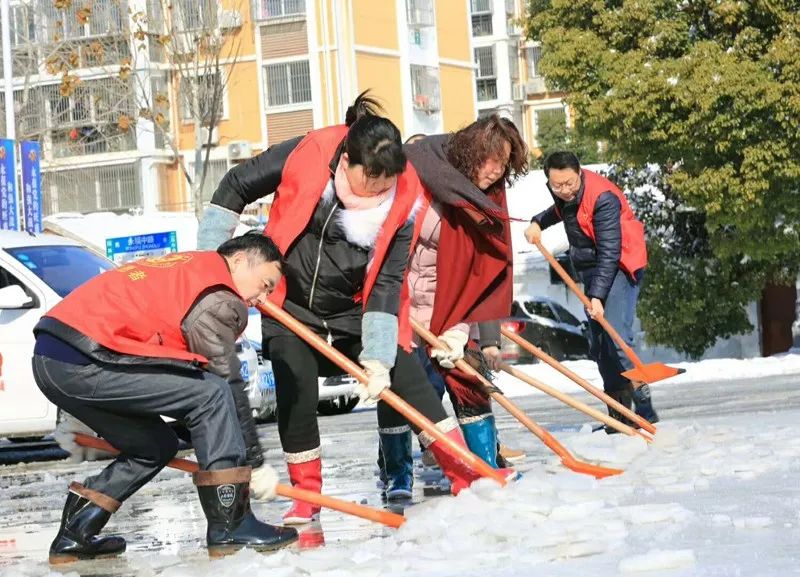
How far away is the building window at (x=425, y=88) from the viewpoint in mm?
51281

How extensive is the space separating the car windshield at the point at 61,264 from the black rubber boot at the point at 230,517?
6.59 metres

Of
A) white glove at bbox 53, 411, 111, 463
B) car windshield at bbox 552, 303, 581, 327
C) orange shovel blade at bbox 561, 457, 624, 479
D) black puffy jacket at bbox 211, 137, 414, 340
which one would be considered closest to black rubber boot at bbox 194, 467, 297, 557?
white glove at bbox 53, 411, 111, 463

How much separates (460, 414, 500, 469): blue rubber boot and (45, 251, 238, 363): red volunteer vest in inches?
88.1

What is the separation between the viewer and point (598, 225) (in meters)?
9.76

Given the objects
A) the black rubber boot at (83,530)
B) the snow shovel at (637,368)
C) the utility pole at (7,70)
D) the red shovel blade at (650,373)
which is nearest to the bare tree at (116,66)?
the utility pole at (7,70)

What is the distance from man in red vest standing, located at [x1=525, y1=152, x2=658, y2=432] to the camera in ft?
32.0

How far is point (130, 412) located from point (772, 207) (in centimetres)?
1549

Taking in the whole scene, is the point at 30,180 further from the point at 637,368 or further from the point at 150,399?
the point at 150,399

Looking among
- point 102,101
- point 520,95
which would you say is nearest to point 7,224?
point 102,101

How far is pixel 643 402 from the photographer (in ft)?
32.4

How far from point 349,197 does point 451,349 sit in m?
1.25

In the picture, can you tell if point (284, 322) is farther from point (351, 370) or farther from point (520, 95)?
point (520, 95)

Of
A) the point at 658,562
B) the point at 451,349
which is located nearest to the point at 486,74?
the point at 451,349

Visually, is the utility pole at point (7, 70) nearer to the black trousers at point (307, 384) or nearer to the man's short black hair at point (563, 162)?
the man's short black hair at point (563, 162)
